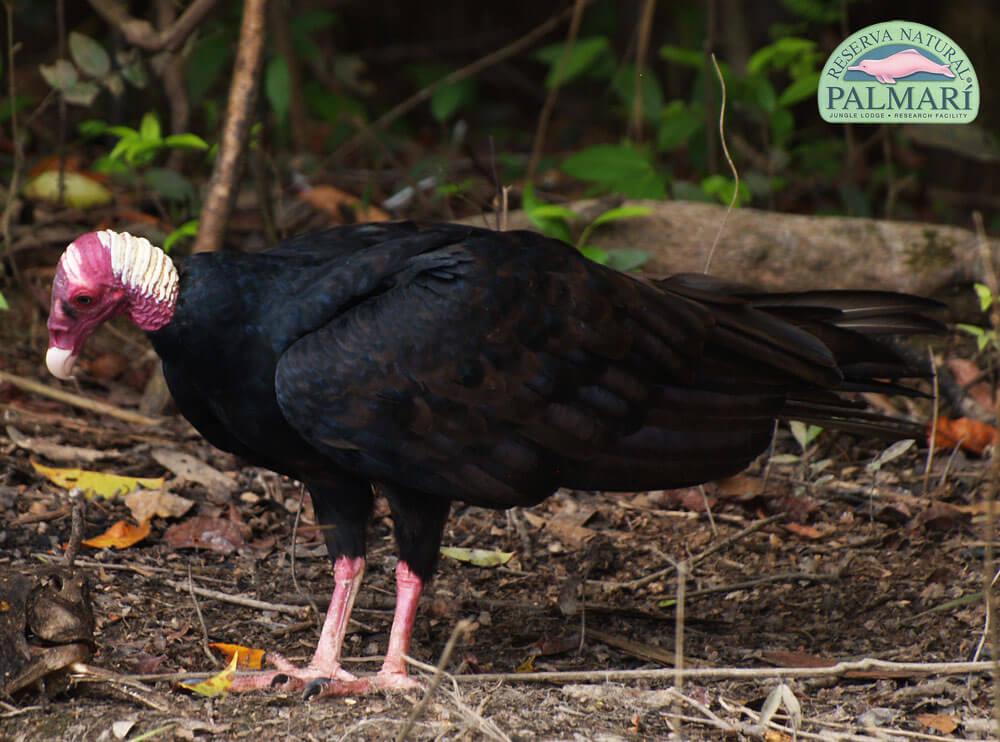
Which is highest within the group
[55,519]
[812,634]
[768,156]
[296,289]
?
[768,156]

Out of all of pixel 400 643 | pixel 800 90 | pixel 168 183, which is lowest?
pixel 400 643

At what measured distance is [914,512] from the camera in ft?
16.4

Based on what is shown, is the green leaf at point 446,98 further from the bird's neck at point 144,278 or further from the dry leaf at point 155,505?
the bird's neck at point 144,278

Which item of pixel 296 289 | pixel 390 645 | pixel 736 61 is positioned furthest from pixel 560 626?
pixel 736 61

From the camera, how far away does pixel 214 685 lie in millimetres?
3457

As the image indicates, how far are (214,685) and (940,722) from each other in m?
1.83

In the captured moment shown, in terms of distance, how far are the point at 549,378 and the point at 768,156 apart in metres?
3.88

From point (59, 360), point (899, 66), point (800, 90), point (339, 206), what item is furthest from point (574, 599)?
point (800, 90)

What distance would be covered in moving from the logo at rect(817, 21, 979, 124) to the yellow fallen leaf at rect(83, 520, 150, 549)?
2.58m

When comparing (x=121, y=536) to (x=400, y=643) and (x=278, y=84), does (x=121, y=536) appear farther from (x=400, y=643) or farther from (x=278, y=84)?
(x=278, y=84)

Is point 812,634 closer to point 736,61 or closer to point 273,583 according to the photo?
point 273,583

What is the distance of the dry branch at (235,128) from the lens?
17.3ft

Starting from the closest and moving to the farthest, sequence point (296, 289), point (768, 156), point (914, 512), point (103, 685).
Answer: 1. point (103, 685)
2. point (296, 289)
3. point (914, 512)
4. point (768, 156)

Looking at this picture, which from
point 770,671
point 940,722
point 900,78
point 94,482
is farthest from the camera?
point 94,482
